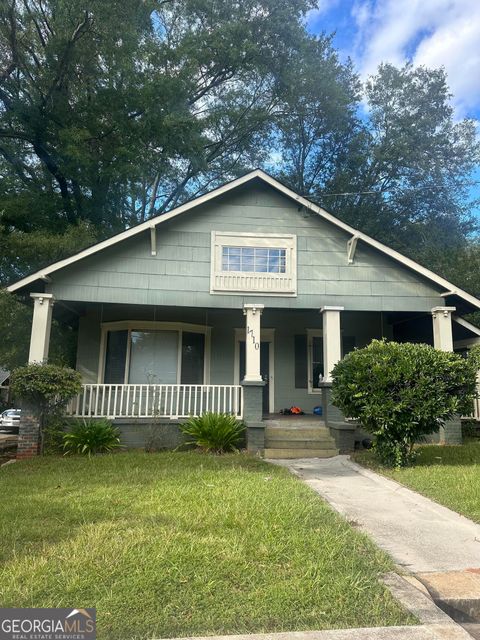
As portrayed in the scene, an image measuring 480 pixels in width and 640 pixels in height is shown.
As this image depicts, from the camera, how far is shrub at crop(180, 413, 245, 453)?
941 cm

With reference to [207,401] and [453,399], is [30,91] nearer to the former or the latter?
[207,401]

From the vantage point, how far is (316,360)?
13.2 metres

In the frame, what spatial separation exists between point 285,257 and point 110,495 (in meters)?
7.10

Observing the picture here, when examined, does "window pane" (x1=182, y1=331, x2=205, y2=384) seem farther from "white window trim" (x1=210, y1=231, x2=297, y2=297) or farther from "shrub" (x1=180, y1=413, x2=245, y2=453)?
"shrub" (x1=180, y1=413, x2=245, y2=453)

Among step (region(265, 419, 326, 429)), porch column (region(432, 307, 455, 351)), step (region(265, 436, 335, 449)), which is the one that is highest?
porch column (region(432, 307, 455, 351))

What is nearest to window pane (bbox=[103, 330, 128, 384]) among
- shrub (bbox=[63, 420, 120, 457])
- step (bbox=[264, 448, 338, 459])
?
shrub (bbox=[63, 420, 120, 457])

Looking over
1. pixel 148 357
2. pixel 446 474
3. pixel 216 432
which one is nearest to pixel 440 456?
pixel 446 474

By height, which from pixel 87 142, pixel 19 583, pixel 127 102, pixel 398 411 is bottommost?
pixel 19 583

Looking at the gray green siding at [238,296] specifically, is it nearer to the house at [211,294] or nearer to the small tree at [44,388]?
the house at [211,294]

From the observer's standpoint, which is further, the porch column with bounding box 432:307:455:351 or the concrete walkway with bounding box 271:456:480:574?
the porch column with bounding box 432:307:455:351

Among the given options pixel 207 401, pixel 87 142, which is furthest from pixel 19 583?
pixel 87 142

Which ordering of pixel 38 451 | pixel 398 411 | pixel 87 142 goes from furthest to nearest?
1. pixel 87 142
2. pixel 38 451
3. pixel 398 411

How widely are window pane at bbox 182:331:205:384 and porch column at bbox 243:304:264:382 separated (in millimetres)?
2262

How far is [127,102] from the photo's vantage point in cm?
1798
